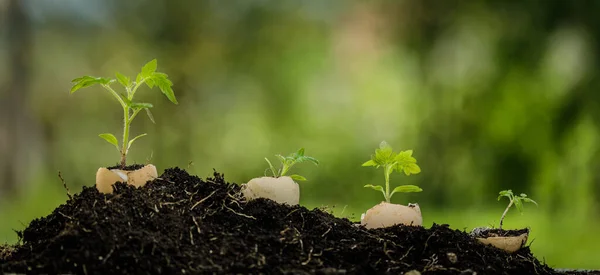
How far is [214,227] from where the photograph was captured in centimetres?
134

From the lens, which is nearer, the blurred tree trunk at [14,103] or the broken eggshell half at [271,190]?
the broken eggshell half at [271,190]

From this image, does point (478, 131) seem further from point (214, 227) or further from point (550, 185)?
point (214, 227)

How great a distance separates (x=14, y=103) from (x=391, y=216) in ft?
10.7

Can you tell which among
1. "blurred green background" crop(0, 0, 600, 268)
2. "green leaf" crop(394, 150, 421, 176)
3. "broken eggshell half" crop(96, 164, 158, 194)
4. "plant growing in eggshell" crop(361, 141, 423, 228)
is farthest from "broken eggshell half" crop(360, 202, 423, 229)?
"blurred green background" crop(0, 0, 600, 268)

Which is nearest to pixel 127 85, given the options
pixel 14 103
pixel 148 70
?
pixel 148 70

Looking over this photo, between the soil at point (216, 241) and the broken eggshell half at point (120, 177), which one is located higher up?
the broken eggshell half at point (120, 177)

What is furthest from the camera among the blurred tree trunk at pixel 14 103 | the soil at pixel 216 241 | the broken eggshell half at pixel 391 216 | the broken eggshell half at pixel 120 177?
the blurred tree trunk at pixel 14 103

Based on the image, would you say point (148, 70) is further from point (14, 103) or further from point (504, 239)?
point (14, 103)

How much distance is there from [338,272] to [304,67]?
346 centimetres

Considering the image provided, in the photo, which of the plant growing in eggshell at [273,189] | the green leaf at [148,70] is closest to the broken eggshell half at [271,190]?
the plant growing in eggshell at [273,189]

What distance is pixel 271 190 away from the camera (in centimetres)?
151

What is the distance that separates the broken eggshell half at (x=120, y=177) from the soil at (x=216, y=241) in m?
0.03

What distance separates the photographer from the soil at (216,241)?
46.9 inches

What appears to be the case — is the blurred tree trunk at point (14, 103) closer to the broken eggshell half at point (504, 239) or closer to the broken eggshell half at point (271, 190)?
the broken eggshell half at point (271, 190)
